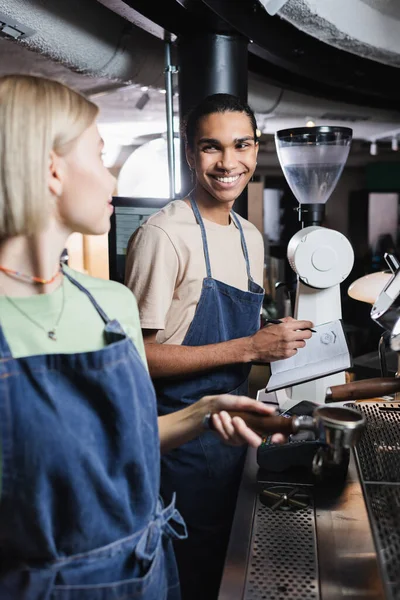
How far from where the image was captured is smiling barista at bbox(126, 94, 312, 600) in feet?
5.96

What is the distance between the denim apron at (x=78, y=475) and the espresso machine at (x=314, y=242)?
92cm

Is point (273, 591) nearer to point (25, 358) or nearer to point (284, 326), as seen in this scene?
point (25, 358)

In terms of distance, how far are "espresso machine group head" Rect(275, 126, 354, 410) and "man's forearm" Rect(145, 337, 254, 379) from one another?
280 mm

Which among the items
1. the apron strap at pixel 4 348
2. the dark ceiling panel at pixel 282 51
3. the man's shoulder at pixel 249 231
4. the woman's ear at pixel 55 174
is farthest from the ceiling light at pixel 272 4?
the apron strap at pixel 4 348

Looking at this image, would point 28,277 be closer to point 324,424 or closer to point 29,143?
point 29,143

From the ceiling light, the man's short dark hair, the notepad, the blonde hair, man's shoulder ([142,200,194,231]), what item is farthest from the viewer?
the ceiling light

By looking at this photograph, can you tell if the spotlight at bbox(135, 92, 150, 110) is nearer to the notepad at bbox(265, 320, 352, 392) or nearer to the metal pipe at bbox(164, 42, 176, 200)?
the metal pipe at bbox(164, 42, 176, 200)

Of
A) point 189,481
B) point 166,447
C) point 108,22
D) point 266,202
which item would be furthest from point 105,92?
point 266,202

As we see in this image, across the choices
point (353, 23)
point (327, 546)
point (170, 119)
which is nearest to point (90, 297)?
point (327, 546)

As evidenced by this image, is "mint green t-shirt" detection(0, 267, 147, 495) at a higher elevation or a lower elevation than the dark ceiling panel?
lower

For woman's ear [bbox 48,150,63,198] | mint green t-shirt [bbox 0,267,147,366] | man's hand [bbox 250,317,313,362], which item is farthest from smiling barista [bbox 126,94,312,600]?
woman's ear [bbox 48,150,63,198]

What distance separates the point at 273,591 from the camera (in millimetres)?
1170

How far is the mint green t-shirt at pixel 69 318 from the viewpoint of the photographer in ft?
3.42

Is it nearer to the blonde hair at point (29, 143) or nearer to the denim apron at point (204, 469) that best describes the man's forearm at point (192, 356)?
the denim apron at point (204, 469)
